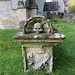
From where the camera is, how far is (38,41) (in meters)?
2.20

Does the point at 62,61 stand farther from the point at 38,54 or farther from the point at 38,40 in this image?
the point at 38,40

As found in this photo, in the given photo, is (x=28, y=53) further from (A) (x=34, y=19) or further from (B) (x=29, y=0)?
(B) (x=29, y=0)

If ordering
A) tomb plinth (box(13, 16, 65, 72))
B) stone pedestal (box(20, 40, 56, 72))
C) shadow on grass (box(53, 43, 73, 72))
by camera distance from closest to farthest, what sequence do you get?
1. tomb plinth (box(13, 16, 65, 72))
2. stone pedestal (box(20, 40, 56, 72))
3. shadow on grass (box(53, 43, 73, 72))

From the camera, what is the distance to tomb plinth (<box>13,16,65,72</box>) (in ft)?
7.09

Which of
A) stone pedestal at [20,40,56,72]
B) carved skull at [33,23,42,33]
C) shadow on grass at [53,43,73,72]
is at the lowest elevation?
shadow on grass at [53,43,73,72]

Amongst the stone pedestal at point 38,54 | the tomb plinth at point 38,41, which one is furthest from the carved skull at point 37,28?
the stone pedestal at point 38,54

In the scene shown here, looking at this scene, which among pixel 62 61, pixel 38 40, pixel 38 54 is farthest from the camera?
pixel 62 61

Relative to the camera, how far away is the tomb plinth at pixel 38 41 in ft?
7.09

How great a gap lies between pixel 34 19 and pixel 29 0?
6110mm

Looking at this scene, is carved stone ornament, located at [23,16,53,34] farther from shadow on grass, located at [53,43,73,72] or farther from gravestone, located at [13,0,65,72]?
shadow on grass, located at [53,43,73,72]

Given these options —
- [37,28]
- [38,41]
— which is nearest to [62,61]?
[38,41]

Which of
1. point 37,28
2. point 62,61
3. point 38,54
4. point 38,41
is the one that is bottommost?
point 62,61

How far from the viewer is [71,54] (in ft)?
12.8

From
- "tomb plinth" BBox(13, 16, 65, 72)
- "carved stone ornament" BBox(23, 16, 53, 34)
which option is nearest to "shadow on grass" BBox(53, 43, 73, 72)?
"tomb plinth" BBox(13, 16, 65, 72)
